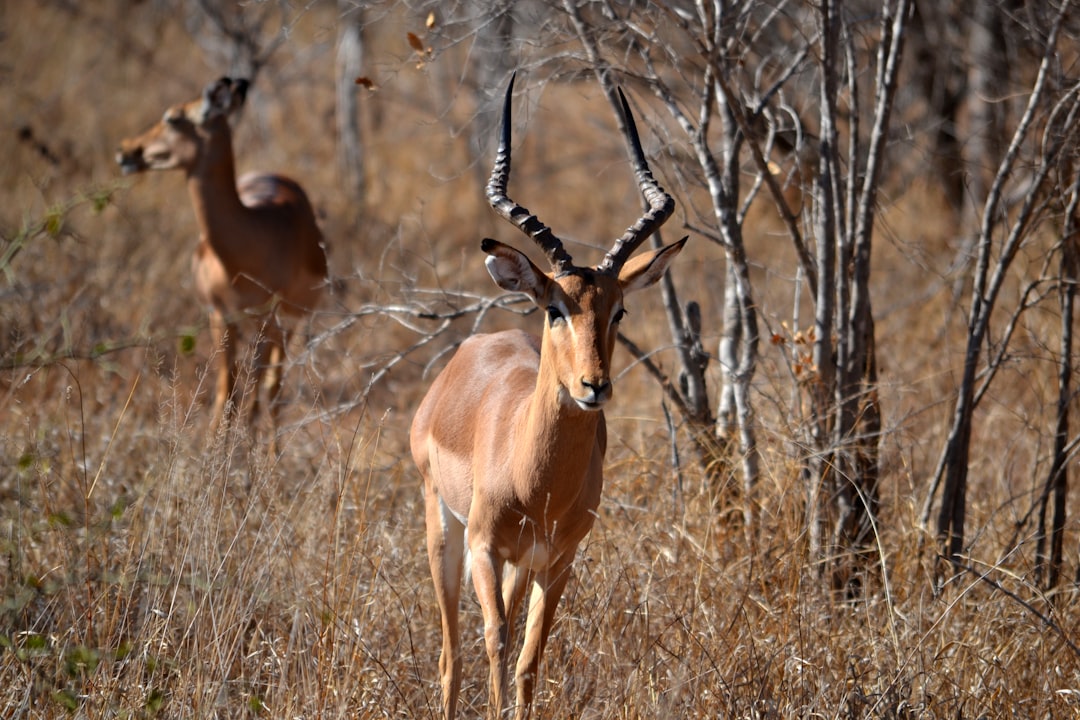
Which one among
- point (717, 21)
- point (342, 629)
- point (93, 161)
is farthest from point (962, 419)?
point (93, 161)

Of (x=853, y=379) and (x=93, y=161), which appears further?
(x=93, y=161)

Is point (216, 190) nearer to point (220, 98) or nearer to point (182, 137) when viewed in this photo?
point (182, 137)

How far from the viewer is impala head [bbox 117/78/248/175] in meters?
7.83

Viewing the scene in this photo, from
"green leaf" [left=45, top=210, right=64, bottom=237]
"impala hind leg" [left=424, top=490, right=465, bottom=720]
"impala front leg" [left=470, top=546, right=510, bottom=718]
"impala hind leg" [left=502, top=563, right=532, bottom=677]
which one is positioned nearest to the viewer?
"green leaf" [left=45, top=210, right=64, bottom=237]

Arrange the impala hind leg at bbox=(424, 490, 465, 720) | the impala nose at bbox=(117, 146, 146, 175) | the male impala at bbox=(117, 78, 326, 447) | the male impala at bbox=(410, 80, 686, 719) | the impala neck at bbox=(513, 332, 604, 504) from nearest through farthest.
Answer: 1. the male impala at bbox=(410, 80, 686, 719)
2. the impala neck at bbox=(513, 332, 604, 504)
3. the impala hind leg at bbox=(424, 490, 465, 720)
4. the male impala at bbox=(117, 78, 326, 447)
5. the impala nose at bbox=(117, 146, 146, 175)

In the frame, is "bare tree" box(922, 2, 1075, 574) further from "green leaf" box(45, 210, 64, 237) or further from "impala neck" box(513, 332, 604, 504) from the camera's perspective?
"green leaf" box(45, 210, 64, 237)

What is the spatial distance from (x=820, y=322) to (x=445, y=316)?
4.79ft

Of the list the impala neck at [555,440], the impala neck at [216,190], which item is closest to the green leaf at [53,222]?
the impala neck at [555,440]

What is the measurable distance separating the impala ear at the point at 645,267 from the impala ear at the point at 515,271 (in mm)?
255

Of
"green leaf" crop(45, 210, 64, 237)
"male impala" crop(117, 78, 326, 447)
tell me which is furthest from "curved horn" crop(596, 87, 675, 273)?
"male impala" crop(117, 78, 326, 447)

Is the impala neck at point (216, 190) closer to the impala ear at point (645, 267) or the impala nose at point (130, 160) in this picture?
the impala nose at point (130, 160)

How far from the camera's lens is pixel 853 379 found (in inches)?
183

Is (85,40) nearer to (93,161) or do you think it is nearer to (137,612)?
(93,161)

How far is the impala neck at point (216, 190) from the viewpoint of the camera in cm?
772
